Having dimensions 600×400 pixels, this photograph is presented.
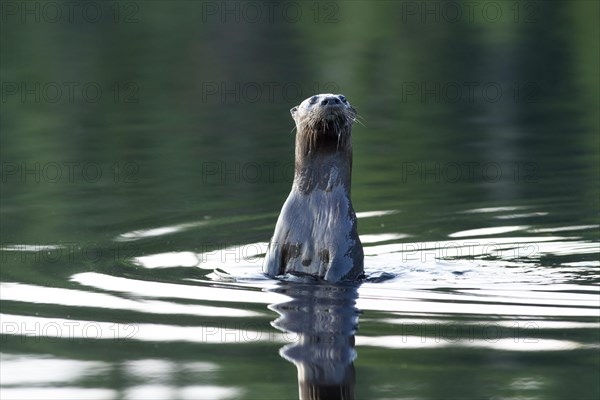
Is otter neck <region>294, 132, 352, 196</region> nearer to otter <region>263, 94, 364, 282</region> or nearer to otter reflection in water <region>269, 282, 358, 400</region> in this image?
otter <region>263, 94, 364, 282</region>

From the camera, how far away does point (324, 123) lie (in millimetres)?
11594

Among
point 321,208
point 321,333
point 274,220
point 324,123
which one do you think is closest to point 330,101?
point 324,123

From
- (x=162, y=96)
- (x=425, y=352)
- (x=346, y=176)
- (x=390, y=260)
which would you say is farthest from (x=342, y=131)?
(x=162, y=96)

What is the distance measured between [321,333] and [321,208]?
2.45m

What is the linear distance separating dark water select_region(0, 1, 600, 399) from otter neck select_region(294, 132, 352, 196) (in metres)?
0.83

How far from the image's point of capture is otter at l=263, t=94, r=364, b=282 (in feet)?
37.6

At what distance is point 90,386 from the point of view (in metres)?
8.27

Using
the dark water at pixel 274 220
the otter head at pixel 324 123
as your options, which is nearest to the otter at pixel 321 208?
the otter head at pixel 324 123

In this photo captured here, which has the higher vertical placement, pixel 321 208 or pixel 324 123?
pixel 324 123

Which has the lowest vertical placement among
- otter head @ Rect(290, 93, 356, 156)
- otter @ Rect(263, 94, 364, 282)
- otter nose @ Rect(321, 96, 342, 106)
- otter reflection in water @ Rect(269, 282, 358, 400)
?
otter reflection in water @ Rect(269, 282, 358, 400)

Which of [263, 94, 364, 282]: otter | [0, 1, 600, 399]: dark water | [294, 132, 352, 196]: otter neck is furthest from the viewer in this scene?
[294, 132, 352, 196]: otter neck

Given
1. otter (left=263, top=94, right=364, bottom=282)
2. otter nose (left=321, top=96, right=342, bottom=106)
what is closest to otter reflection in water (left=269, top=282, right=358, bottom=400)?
otter (left=263, top=94, right=364, bottom=282)

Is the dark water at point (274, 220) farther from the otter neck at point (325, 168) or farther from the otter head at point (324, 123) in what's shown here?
the otter head at point (324, 123)

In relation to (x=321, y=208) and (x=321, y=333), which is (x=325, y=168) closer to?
(x=321, y=208)
